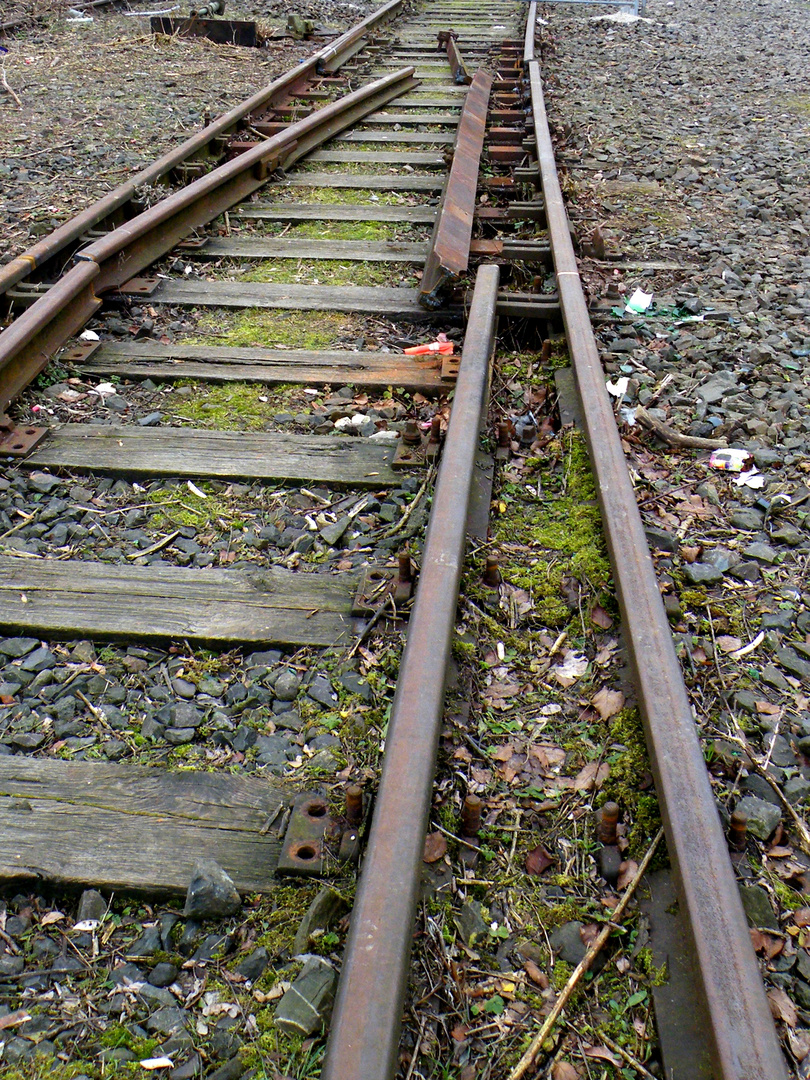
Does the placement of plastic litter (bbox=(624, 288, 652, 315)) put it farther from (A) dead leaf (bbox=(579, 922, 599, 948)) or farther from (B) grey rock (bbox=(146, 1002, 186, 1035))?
(B) grey rock (bbox=(146, 1002, 186, 1035))

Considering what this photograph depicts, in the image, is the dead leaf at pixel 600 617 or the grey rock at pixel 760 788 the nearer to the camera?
the grey rock at pixel 760 788

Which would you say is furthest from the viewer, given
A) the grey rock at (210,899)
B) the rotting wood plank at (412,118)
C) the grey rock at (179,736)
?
the rotting wood plank at (412,118)

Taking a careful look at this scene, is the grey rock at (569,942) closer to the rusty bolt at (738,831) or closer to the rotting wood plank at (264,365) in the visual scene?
the rusty bolt at (738,831)

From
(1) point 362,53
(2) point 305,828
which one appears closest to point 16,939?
(2) point 305,828

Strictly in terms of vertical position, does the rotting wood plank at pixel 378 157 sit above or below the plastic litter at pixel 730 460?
above

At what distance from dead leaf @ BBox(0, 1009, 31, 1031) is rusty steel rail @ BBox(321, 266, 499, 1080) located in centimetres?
69

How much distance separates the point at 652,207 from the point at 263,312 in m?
3.20

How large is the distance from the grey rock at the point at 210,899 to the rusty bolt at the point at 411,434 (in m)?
1.98

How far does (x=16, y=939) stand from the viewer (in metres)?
1.89

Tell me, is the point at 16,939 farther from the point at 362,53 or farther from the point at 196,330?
the point at 362,53

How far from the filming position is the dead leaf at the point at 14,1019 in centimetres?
173

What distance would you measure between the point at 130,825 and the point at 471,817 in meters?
0.80

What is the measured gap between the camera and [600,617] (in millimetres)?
2652

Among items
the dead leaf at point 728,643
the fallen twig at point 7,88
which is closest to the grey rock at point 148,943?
the dead leaf at point 728,643
